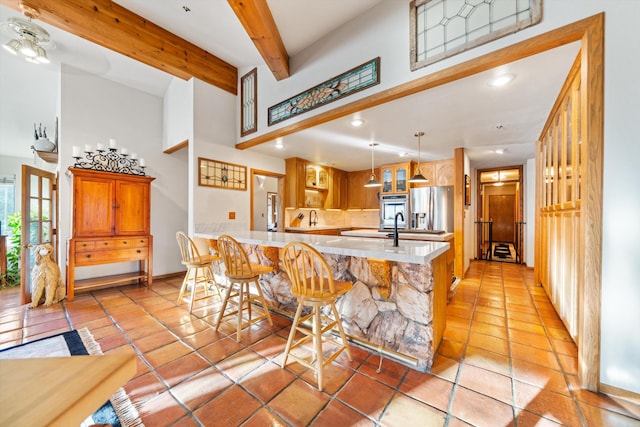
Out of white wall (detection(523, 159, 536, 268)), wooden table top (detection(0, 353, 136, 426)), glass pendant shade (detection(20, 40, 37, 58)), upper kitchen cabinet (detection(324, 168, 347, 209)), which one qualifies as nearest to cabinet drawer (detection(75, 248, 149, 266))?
glass pendant shade (detection(20, 40, 37, 58))

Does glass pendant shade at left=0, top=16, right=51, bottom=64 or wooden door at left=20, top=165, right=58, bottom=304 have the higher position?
glass pendant shade at left=0, top=16, right=51, bottom=64

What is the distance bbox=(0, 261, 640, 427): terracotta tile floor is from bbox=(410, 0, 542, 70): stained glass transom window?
97.4 inches

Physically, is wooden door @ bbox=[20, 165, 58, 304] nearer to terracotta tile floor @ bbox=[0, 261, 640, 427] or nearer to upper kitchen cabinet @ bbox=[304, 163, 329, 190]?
terracotta tile floor @ bbox=[0, 261, 640, 427]

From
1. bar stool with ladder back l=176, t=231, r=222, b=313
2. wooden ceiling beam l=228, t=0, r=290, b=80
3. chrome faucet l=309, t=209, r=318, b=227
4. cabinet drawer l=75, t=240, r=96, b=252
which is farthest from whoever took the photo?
chrome faucet l=309, t=209, r=318, b=227

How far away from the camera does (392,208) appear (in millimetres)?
5434

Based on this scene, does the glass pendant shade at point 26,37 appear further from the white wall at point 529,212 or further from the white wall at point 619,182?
the white wall at point 529,212

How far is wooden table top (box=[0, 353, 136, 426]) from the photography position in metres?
0.48

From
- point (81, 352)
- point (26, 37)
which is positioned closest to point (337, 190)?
point (81, 352)

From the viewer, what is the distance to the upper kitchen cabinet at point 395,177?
532 cm

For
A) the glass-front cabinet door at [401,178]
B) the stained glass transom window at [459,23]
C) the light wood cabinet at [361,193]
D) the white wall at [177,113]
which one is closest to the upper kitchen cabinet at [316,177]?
A: the light wood cabinet at [361,193]

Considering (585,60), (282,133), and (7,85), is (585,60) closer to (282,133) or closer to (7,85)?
(282,133)

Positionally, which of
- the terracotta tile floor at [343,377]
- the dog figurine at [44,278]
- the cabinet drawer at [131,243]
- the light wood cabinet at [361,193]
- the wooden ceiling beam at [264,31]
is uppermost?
the wooden ceiling beam at [264,31]

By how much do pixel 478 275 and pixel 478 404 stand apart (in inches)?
145

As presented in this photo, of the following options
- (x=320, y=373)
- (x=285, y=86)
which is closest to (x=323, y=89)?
(x=285, y=86)
